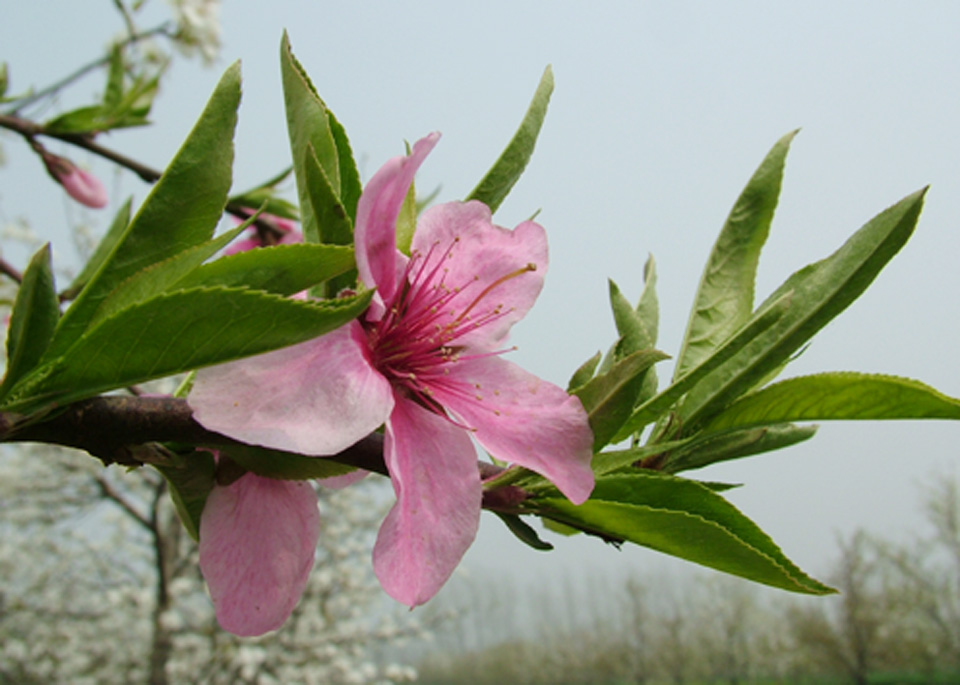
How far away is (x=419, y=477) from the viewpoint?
520mm

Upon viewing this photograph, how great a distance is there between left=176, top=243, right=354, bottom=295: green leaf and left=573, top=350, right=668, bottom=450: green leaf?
203 mm

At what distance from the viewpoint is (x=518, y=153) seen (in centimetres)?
63

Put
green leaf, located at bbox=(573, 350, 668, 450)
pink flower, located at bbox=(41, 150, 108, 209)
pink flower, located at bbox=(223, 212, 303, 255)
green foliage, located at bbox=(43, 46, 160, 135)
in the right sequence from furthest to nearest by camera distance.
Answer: pink flower, located at bbox=(41, 150, 108, 209) → green foliage, located at bbox=(43, 46, 160, 135) → pink flower, located at bbox=(223, 212, 303, 255) → green leaf, located at bbox=(573, 350, 668, 450)

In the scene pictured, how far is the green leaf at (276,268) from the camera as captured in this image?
46 centimetres

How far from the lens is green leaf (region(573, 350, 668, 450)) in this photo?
51 centimetres

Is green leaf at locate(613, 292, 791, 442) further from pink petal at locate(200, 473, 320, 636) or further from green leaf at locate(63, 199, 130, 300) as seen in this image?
green leaf at locate(63, 199, 130, 300)

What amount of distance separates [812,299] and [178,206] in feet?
1.59

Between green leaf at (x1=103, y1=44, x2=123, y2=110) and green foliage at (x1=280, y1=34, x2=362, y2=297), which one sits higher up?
green foliage at (x1=280, y1=34, x2=362, y2=297)

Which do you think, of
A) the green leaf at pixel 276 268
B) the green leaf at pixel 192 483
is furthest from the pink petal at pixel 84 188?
the green leaf at pixel 276 268

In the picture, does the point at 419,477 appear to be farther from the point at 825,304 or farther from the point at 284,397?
the point at 825,304

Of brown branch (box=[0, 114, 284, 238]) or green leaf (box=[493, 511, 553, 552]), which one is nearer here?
green leaf (box=[493, 511, 553, 552])

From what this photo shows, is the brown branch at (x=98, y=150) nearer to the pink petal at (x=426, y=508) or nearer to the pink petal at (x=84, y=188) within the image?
the pink petal at (x=84, y=188)

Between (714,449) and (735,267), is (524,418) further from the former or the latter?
(735,267)

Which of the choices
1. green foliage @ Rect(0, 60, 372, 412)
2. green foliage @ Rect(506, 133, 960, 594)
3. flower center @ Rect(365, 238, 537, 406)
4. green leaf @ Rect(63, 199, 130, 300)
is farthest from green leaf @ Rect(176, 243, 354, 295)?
green leaf @ Rect(63, 199, 130, 300)
